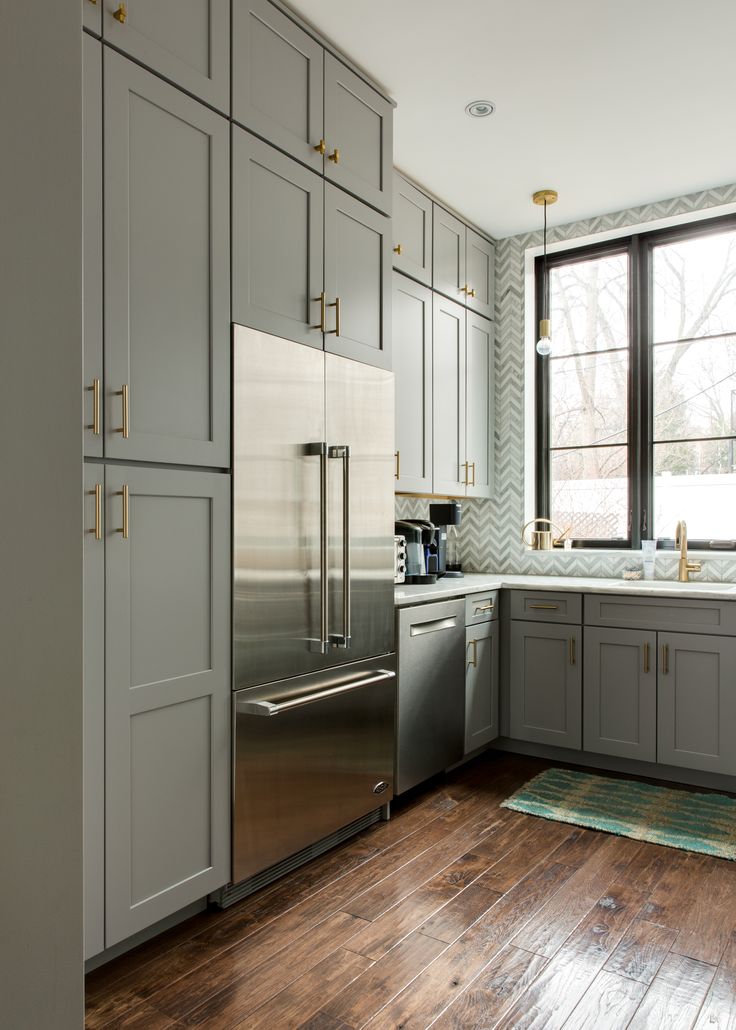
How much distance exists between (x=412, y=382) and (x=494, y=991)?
97.7 inches

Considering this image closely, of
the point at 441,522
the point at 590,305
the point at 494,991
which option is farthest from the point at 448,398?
the point at 494,991

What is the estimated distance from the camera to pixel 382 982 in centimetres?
190

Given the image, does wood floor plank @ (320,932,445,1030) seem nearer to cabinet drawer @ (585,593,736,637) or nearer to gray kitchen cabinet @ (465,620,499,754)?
gray kitchen cabinet @ (465,620,499,754)

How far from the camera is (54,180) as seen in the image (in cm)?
68

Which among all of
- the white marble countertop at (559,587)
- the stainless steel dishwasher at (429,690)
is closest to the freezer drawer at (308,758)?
the stainless steel dishwasher at (429,690)

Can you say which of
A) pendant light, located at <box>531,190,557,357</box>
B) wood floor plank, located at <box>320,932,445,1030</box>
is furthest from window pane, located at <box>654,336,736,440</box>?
wood floor plank, located at <box>320,932,445,1030</box>

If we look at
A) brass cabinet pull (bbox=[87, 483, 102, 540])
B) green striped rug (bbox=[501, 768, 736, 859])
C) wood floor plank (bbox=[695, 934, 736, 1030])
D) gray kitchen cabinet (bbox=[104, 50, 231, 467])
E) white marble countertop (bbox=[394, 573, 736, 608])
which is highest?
gray kitchen cabinet (bbox=[104, 50, 231, 467])

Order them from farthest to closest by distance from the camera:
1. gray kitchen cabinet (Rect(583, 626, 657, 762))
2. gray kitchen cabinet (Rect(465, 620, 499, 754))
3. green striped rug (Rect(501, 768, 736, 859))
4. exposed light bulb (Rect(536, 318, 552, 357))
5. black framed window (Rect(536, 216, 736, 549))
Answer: black framed window (Rect(536, 216, 736, 549)) < exposed light bulb (Rect(536, 318, 552, 357)) < gray kitchen cabinet (Rect(465, 620, 499, 754)) < gray kitchen cabinet (Rect(583, 626, 657, 762)) < green striped rug (Rect(501, 768, 736, 859))

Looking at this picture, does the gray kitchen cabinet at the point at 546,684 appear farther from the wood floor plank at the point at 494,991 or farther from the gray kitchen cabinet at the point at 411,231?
the gray kitchen cabinet at the point at 411,231

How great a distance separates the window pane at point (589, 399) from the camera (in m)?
4.20

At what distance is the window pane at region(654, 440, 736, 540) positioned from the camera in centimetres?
387

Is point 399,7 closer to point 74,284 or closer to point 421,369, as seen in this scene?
point 421,369

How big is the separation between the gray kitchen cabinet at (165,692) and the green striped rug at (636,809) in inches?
59.4

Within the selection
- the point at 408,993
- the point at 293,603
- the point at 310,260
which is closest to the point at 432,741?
the point at 293,603
